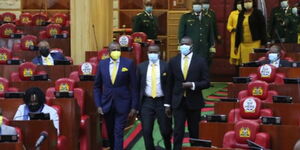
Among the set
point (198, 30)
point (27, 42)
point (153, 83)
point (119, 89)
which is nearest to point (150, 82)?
point (153, 83)

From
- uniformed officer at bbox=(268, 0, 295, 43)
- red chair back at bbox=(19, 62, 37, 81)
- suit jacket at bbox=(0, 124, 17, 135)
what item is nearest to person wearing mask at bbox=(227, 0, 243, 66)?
uniformed officer at bbox=(268, 0, 295, 43)

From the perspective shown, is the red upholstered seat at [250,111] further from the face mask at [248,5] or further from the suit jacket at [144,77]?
the face mask at [248,5]

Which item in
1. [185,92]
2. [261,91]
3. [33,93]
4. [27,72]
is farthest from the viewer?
[27,72]

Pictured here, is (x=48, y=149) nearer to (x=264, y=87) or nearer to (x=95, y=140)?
(x=95, y=140)

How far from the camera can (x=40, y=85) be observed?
464 inches

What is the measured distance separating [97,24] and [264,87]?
4.63 meters

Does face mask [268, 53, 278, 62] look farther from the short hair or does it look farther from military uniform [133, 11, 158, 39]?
military uniform [133, 11, 158, 39]

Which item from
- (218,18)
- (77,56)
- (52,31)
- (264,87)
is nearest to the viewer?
(264,87)

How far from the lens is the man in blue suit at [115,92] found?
10.6 meters

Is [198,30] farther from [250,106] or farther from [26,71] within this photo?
[250,106]

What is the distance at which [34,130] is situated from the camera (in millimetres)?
9328

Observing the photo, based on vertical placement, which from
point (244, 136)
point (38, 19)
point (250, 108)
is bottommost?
point (244, 136)

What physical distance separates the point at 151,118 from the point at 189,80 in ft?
2.40

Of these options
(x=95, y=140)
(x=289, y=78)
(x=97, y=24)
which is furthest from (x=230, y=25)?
(x=95, y=140)
